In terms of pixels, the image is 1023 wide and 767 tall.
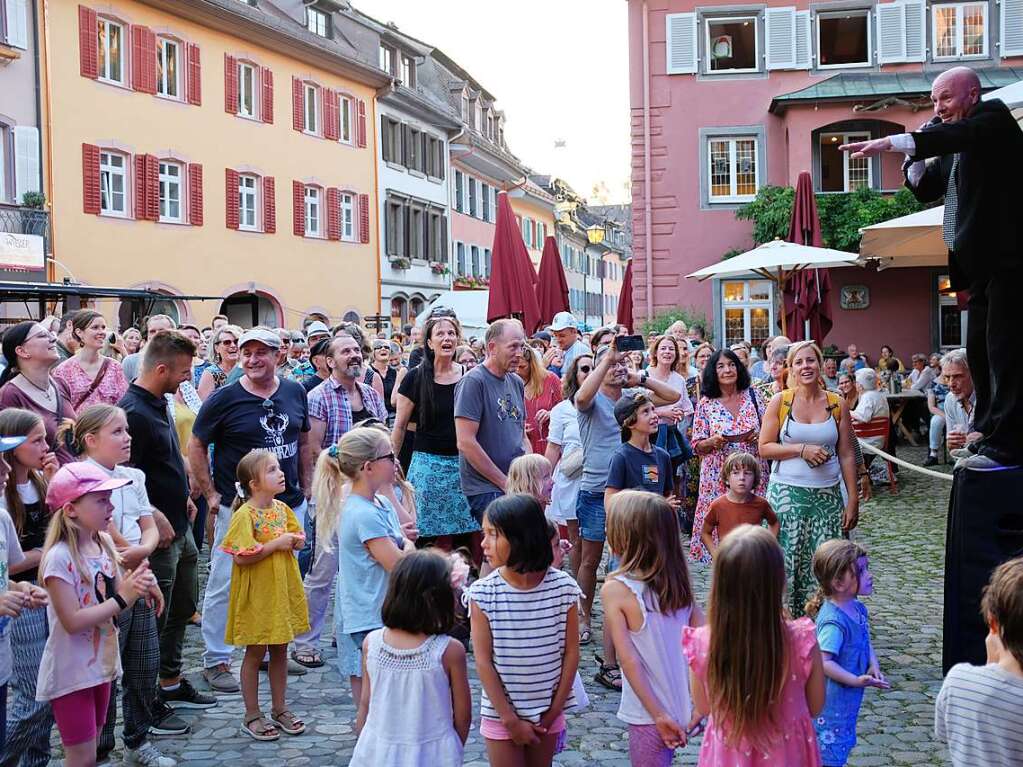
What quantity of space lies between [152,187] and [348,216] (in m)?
8.88

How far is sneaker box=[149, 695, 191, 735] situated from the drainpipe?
845 inches

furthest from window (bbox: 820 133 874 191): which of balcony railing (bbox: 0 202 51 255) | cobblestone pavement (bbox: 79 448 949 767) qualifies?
cobblestone pavement (bbox: 79 448 949 767)

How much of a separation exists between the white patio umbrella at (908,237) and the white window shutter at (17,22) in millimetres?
17804

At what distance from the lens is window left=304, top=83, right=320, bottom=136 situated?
3141 cm

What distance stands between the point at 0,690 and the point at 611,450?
390 cm

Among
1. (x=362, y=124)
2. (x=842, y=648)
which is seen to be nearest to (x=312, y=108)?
(x=362, y=124)

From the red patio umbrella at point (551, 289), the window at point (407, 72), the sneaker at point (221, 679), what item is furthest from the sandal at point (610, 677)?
the window at point (407, 72)

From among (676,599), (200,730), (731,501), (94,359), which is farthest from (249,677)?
(94,359)

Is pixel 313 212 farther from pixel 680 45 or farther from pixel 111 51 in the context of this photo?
pixel 680 45

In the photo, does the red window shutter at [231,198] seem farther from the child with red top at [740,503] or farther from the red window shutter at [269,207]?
the child with red top at [740,503]

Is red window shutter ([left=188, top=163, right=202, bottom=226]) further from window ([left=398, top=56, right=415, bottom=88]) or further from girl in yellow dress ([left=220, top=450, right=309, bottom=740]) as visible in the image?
girl in yellow dress ([left=220, top=450, right=309, bottom=740])

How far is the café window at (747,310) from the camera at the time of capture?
25.7 m

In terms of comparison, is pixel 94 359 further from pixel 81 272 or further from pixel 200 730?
pixel 81 272

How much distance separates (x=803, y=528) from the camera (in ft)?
21.8
